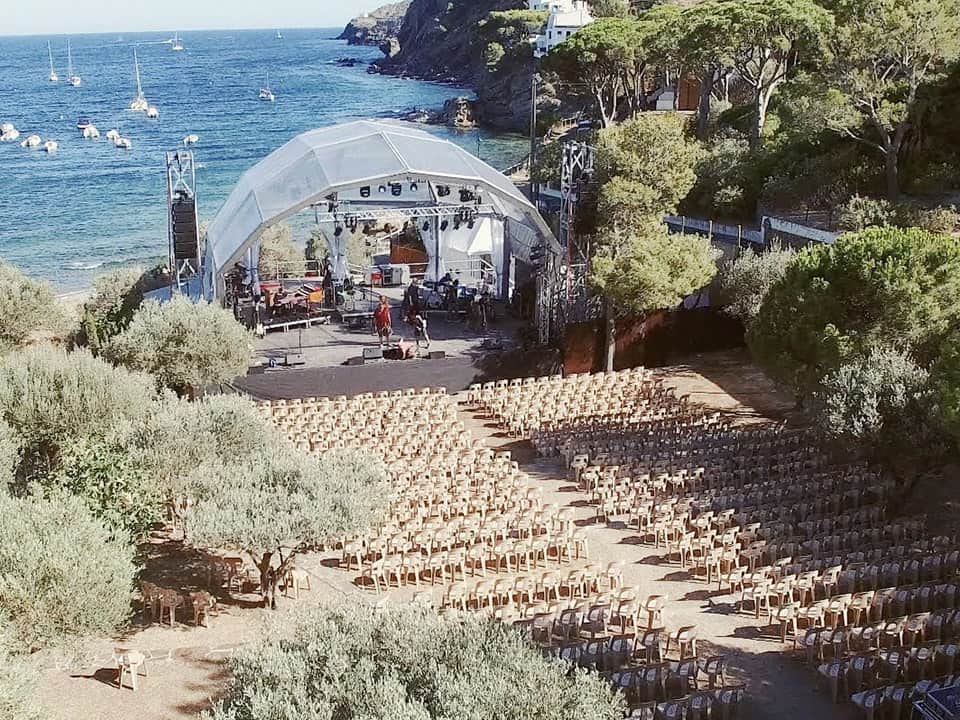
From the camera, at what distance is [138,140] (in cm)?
8994

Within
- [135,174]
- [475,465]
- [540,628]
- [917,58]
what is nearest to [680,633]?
[540,628]

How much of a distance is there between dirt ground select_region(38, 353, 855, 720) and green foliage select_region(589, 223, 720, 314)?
7.20 meters

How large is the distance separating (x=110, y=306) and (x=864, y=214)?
21364 millimetres

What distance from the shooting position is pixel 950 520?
1522cm

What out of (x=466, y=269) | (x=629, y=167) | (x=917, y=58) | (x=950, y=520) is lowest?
(x=950, y=520)

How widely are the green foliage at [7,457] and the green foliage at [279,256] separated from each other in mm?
17092

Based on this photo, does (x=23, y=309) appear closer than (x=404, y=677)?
No

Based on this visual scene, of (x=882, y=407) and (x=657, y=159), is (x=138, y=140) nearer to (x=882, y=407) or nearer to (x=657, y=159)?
(x=657, y=159)

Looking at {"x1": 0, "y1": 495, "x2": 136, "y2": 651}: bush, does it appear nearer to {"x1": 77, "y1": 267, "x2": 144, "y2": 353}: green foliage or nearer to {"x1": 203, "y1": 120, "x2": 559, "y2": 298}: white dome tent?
{"x1": 77, "y1": 267, "x2": 144, "y2": 353}: green foliage

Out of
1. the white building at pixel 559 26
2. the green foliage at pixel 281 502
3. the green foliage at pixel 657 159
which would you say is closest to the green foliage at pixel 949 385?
the green foliage at pixel 281 502

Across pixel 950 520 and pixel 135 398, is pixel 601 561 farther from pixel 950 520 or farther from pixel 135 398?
pixel 135 398

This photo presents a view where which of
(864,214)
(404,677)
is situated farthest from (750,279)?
(404,677)

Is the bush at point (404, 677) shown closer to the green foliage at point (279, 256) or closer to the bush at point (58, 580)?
the bush at point (58, 580)

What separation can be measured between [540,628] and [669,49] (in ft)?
119
